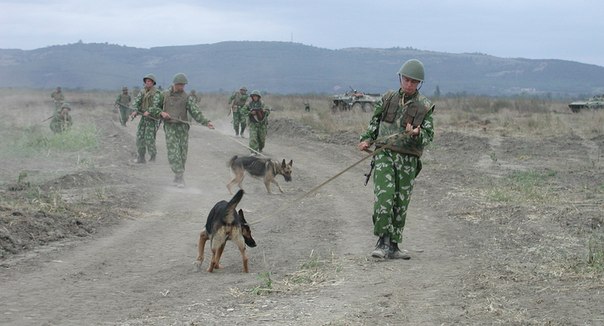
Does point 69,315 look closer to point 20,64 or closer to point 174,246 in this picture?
point 174,246

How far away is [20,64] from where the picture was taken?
6772 inches

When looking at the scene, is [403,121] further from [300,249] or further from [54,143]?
[54,143]

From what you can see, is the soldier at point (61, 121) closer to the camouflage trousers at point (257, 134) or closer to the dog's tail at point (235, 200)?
the camouflage trousers at point (257, 134)

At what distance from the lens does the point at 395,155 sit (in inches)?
368

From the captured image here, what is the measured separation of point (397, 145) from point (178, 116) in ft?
25.1

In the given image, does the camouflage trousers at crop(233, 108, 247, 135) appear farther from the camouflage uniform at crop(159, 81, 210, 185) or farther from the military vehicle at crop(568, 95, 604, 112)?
the military vehicle at crop(568, 95, 604, 112)

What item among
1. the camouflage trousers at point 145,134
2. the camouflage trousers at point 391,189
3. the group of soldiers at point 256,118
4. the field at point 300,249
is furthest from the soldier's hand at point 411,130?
the group of soldiers at point 256,118

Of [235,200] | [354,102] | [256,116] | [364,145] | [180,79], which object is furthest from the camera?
[354,102]

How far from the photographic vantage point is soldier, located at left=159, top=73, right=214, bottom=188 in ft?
52.6

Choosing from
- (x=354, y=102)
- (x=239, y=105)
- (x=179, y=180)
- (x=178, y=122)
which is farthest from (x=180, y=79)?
(x=354, y=102)

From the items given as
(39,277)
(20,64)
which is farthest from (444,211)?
(20,64)

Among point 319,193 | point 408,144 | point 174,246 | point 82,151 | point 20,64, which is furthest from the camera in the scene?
point 20,64

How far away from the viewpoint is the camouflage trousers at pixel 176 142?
53.7 feet

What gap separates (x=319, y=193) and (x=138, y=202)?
352 cm
